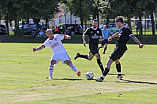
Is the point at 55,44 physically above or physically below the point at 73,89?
above

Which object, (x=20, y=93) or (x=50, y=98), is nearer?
(x=50, y=98)

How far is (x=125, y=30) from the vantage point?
12773 mm

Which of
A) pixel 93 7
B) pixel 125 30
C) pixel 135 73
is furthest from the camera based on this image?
pixel 93 7

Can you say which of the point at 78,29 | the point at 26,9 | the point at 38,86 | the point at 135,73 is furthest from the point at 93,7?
the point at 38,86

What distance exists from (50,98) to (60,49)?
4.50 meters

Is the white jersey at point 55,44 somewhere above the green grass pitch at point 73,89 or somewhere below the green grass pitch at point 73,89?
above

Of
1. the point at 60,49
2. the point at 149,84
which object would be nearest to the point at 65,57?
the point at 60,49

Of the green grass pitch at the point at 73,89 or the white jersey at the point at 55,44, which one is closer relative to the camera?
the green grass pitch at the point at 73,89

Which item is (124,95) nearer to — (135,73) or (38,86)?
(38,86)

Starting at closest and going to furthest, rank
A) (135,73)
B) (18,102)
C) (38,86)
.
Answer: (18,102) < (38,86) < (135,73)

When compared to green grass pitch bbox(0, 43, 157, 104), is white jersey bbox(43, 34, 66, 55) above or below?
above

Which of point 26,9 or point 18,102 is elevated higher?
point 26,9

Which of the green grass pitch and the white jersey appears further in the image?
the white jersey

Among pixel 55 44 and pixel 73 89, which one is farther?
pixel 55 44
